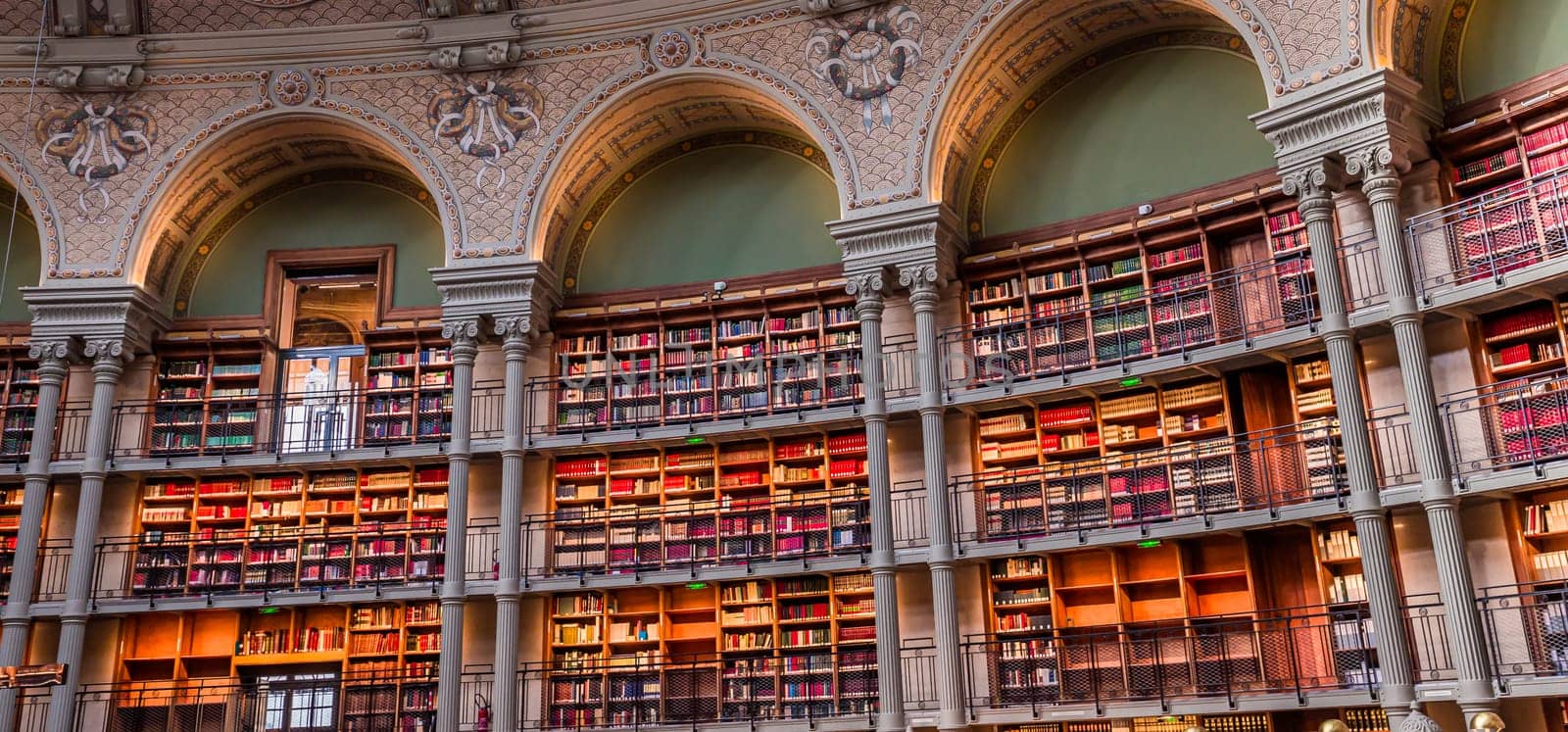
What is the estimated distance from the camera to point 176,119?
12.9 metres

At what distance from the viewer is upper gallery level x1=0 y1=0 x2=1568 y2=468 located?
11125mm

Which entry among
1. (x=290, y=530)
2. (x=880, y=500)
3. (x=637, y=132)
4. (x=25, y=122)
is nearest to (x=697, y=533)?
(x=880, y=500)

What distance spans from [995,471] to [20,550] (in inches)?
346

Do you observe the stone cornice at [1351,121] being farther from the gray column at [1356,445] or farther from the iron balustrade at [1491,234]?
the iron balustrade at [1491,234]

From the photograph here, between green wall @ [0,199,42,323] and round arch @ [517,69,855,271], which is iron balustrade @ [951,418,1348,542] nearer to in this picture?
round arch @ [517,69,855,271]

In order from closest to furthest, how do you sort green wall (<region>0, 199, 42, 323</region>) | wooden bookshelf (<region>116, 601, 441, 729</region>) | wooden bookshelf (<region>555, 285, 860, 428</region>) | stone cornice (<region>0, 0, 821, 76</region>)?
wooden bookshelf (<region>116, 601, 441, 729</region>) < wooden bookshelf (<region>555, 285, 860, 428</region>) < stone cornice (<region>0, 0, 821, 76</region>) < green wall (<region>0, 199, 42, 323</region>)

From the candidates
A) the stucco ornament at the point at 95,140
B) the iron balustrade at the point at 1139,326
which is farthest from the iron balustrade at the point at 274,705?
the iron balustrade at the point at 1139,326

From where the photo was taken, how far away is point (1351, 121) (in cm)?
952

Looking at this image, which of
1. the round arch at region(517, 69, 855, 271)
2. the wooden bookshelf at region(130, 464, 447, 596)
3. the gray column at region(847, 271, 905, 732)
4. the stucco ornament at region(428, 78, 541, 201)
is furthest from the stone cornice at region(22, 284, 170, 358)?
the gray column at region(847, 271, 905, 732)

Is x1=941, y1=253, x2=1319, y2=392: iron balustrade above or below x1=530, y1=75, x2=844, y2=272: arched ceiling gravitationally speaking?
below

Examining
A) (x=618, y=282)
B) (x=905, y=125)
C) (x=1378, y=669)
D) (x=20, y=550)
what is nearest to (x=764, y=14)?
(x=905, y=125)

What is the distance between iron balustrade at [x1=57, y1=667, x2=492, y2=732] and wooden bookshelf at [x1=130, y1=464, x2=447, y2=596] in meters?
0.90

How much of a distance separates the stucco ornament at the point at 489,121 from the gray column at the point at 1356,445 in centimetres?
697

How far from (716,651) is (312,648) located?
3.88m
